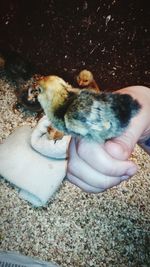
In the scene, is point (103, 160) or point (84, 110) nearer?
point (84, 110)

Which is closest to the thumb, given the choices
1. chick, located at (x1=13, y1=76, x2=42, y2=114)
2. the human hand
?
the human hand

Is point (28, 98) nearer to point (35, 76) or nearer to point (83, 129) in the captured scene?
point (35, 76)

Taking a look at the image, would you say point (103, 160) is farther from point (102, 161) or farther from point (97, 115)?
point (97, 115)

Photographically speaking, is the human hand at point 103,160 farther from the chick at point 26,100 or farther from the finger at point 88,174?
the chick at point 26,100

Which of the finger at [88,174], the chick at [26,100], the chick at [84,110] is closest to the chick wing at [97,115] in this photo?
the chick at [84,110]

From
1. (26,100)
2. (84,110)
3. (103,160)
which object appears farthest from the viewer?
(26,100)

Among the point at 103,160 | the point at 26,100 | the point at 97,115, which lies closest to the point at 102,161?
the point at 103,160

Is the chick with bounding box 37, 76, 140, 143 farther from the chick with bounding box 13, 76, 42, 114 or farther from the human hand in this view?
the chick with bounding box 13, 76, 42, 114

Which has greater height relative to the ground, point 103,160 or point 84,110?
point 84,110
